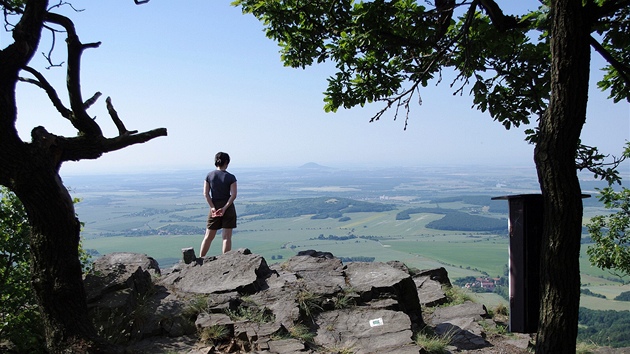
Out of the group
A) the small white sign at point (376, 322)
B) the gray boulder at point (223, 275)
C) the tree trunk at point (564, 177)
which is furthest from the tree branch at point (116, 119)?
the tree trunk at point (564, 177)

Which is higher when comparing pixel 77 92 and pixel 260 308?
pixel 77 92

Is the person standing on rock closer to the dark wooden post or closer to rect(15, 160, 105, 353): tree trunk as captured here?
rect(15, 160, 105, 353): tree trunk

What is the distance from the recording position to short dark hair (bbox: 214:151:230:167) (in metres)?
8.93

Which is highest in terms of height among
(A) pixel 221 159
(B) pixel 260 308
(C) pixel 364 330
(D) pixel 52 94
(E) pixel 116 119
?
(D) pixel 52 94

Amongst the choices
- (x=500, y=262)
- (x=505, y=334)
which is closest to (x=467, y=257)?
(x=500, y=262)

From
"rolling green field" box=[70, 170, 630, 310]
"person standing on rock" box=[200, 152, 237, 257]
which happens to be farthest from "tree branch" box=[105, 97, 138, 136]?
"rolling green field" box=[70, 170, 630, 310]

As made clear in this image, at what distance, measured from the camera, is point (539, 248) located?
468 cm

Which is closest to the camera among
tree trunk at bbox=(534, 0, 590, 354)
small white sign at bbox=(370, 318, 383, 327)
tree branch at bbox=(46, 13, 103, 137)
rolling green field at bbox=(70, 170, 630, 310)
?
tree trunk at bbox=(534, 0, 590, 354)

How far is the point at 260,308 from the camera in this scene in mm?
6668

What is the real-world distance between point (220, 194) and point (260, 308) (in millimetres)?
2995

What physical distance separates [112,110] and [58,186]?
1.18m

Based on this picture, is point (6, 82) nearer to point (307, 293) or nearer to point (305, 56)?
point (305, 56)

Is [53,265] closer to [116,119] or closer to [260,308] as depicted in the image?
[116,119]

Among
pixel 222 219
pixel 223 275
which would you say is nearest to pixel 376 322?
pixel 223 275
